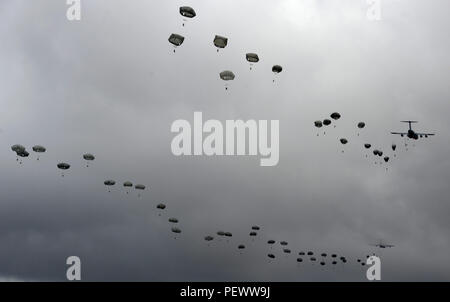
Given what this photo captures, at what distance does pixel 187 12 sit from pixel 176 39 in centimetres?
569

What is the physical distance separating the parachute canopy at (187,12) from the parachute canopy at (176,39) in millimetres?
4293

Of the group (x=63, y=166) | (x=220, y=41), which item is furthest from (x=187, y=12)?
(x=63, y=166)

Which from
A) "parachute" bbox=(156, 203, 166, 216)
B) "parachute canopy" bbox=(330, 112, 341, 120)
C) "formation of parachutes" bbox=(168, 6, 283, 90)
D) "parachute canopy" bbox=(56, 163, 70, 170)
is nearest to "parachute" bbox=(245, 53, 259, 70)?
"formation of parachutes" bbox=(168, 6, 283, 90)

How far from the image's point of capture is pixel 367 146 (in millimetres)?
122438

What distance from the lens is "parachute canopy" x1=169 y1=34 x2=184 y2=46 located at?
9767 centimetres

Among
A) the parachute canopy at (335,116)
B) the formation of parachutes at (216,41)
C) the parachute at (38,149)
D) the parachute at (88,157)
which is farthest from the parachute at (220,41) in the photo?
the parachute at (38,149)

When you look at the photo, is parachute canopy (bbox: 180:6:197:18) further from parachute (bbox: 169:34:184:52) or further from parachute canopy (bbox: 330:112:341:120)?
parachute canopy (bbox: 330:112:341:120)

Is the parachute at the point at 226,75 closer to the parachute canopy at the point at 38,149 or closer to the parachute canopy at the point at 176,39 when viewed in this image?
the parachute canopy at the point at 176,39

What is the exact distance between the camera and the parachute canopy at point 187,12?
96.0m

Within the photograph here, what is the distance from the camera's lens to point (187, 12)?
96938mm

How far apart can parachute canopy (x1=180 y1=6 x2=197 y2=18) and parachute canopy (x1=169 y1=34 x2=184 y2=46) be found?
4.29 metres

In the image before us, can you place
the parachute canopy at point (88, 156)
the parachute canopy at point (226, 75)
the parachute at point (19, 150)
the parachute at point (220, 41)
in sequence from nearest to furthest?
the parachute at point (220, 41) < the parachute canopy at point (226, 75) < the parachute at point (19, 150) < the parachute canopy at point (88, 156)
